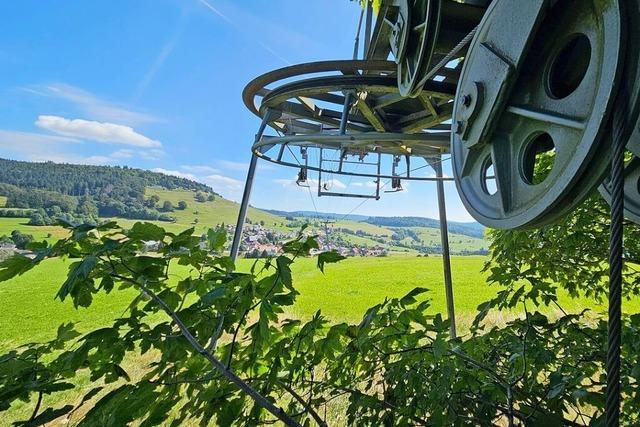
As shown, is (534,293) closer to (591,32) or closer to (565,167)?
(565,167)

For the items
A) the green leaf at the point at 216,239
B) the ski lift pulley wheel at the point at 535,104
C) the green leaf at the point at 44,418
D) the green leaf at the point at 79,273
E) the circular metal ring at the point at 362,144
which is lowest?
the green leaf at the point at 44,418

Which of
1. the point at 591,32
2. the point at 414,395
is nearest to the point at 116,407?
the point at 414,395

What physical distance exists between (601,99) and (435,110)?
1.96 metres

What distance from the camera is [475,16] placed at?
102cm

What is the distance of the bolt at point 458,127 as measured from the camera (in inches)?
34.6

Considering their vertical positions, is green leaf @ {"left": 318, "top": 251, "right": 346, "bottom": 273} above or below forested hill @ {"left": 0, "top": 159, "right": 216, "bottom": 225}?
below

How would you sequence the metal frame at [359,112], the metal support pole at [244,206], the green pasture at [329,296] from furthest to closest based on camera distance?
the green pasture at [329,296], the metal support pole at [244,206], the metal frame at [359,112]

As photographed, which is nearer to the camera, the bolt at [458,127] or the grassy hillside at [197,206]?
the bolt at [458,127]

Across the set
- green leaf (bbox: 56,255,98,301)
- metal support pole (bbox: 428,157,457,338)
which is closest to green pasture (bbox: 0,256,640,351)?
metal support pole (bbox: 428,157,457,338)

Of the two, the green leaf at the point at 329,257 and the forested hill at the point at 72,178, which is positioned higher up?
the forested hill at the point at 72,178

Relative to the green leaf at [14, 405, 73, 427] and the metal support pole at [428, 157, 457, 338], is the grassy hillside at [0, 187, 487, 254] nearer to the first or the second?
the metal support pole at [428, 157, 457, 338]

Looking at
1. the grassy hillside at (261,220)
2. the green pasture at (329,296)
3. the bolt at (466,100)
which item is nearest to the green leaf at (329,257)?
the bolt at (466,100)

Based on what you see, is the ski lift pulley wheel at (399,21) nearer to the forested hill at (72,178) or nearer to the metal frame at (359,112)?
the metal frame at (359,112)

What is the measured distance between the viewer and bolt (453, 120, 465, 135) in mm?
878
